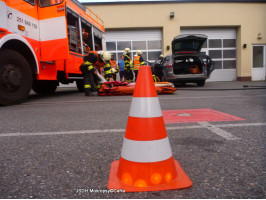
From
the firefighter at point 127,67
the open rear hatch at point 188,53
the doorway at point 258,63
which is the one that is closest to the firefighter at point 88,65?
the firefighter at point 127,67

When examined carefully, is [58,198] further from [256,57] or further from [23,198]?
[256,57]

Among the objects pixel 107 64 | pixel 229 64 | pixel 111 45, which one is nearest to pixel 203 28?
pixel 229 64

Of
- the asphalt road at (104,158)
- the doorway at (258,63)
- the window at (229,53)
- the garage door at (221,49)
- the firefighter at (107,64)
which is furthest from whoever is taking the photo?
the doorway at (258,63)

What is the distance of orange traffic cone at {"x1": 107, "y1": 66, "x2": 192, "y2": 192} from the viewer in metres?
1.25

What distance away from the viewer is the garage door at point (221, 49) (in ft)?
53.7

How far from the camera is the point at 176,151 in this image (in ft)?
5.97

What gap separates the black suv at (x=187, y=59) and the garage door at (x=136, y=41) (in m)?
5.62

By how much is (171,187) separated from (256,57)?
18.6m

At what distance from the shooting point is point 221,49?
16609mm

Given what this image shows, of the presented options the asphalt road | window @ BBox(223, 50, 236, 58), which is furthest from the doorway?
the asphalt road

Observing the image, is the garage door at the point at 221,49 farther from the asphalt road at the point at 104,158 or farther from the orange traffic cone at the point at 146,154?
the orange traffic cone at the point at 146,154

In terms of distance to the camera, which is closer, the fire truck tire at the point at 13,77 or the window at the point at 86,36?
the fire truck tire at the point at 13,77

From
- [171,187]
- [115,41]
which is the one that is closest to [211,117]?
[171,187]

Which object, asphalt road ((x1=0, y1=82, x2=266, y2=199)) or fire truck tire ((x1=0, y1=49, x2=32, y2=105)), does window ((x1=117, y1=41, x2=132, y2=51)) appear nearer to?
fire truck tire ((x1=0, y1=49, x2=32, y2=105))
